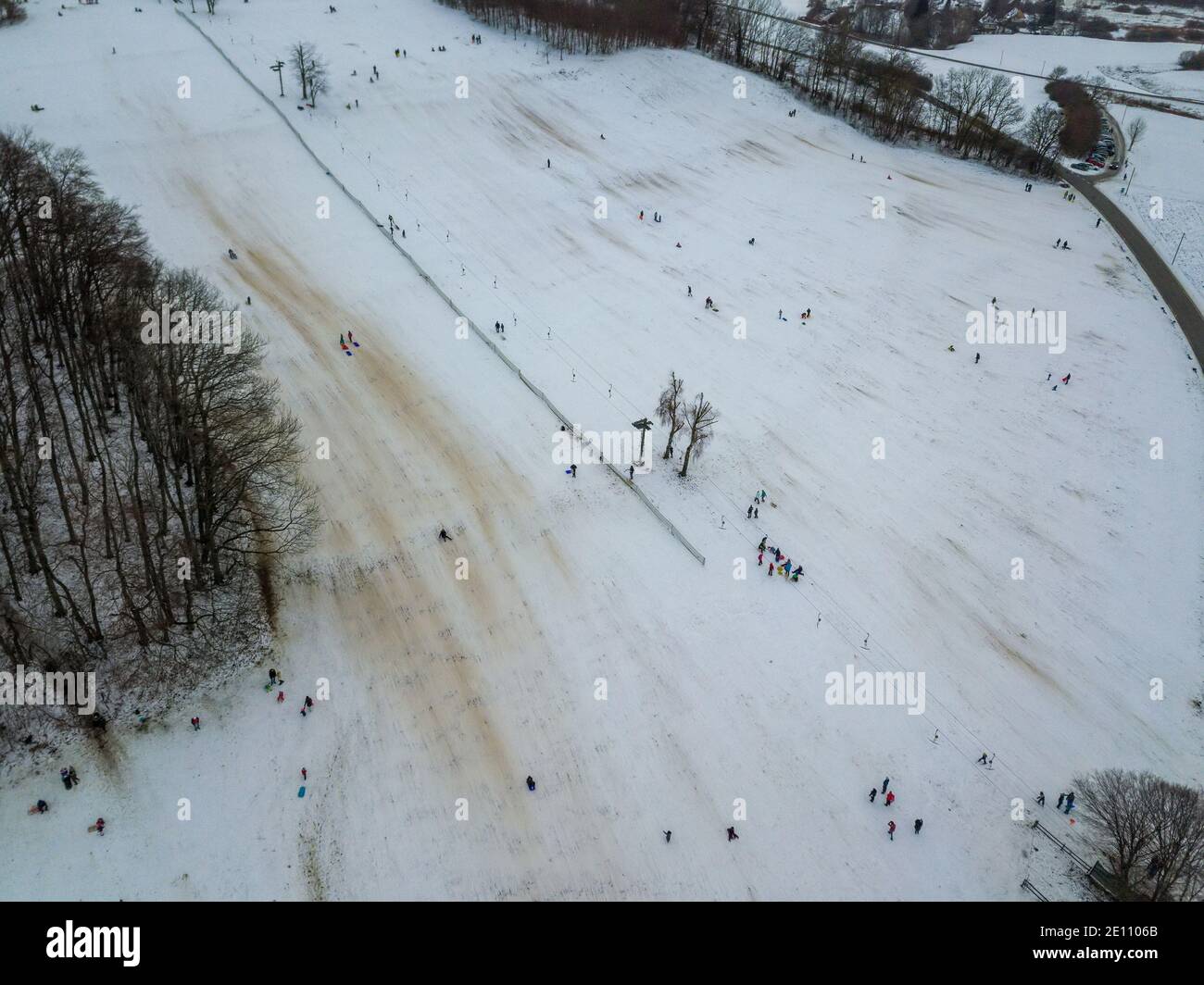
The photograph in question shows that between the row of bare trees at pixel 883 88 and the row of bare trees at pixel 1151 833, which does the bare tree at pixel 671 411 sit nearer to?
the row of bare trees at pixel 1151 833

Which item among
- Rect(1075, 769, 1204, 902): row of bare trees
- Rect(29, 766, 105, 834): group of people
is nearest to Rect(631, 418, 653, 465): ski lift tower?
Rect(1075, 769, 1204, 902): row of bare trees

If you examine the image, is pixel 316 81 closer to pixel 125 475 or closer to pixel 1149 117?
pixel 125 475

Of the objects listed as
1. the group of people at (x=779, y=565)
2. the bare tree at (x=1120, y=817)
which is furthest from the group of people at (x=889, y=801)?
the group of people at (x=779, y=565)

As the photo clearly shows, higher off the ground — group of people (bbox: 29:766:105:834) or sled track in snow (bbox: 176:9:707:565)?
sled track in snow (bbox: 176:9:707:565)

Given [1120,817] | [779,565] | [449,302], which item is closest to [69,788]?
[779,565]

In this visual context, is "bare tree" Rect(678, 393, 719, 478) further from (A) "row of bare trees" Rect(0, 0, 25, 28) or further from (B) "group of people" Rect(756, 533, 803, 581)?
(A) "row of bare trees" Rect(0, 0, 25, 28)
